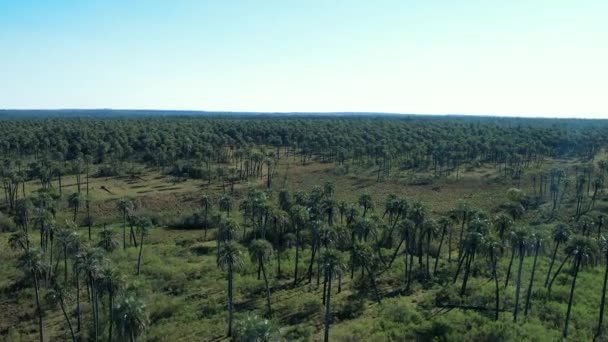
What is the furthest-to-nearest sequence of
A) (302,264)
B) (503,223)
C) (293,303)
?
(302,264), (503,223), (293,303)

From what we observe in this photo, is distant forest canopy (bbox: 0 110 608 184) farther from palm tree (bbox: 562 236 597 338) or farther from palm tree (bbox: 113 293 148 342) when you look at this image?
palm tree (bbox: 562 236 597 338)

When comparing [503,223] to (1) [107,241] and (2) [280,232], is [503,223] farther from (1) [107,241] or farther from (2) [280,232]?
(1) [107,241]

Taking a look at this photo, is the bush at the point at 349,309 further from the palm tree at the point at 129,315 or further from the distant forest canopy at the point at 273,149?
Answer: the distant forest canopy at the point at 273,149

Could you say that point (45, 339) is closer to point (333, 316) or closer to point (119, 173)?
point (333, 316)

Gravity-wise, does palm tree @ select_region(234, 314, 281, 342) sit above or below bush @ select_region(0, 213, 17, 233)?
above

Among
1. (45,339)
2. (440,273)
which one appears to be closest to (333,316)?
(440,273)

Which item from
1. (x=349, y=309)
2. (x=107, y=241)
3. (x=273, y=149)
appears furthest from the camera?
(x=273, y=149)

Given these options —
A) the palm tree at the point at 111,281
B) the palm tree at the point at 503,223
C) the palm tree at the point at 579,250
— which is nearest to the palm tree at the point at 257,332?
the palm tree at the point at 111,281

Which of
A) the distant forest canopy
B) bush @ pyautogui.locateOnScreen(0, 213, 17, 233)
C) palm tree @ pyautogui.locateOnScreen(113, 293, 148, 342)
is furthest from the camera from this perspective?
the distant forest canopy

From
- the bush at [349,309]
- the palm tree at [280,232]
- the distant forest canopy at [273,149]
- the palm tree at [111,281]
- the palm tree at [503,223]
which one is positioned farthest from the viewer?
the distant forest canopy at [273,149]

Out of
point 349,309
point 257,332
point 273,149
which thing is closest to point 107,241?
point 349,309

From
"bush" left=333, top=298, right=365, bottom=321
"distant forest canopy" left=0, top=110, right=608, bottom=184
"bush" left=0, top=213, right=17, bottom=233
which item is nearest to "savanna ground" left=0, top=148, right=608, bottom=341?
"bush" left=333, top=298, right=365, bottom=321
